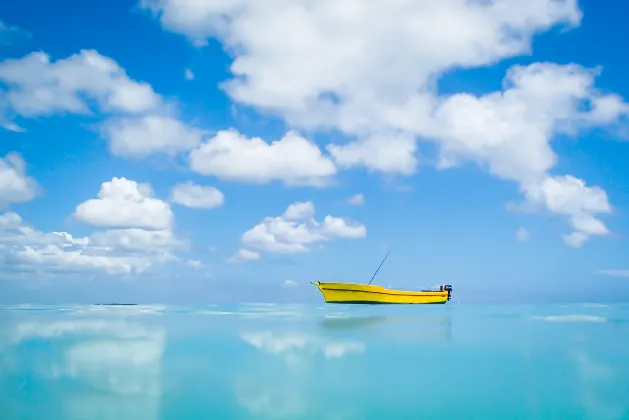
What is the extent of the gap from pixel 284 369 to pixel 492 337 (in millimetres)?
15175

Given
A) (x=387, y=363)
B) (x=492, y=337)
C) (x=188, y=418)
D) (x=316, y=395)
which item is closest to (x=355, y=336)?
(x=492, y=337)

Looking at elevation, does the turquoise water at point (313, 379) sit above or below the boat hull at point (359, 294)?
below

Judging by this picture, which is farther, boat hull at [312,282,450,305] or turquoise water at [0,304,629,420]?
boat hull at [312,282,450,305]

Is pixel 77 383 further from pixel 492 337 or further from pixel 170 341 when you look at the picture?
pixel 492 337

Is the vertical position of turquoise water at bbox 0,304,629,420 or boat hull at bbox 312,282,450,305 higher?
boat hull at bbox 312,282,450,305

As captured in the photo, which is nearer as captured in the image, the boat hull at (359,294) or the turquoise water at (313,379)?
the turquoise water at (313,379)

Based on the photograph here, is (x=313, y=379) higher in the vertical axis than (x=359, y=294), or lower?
lower

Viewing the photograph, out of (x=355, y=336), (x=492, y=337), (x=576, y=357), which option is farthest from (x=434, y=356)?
(x=492, y=337)

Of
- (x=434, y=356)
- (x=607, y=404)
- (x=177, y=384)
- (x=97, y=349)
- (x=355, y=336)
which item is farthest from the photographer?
(x=355, y=336)

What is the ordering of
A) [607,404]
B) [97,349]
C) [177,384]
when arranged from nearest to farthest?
1. [607,404]
2. [177,384]
3. [97,349]

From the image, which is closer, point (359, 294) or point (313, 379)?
point (313, 379)

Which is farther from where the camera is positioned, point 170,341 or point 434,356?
point 170,341

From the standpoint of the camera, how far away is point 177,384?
13.5 m

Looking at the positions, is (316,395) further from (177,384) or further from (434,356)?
(434,356)
